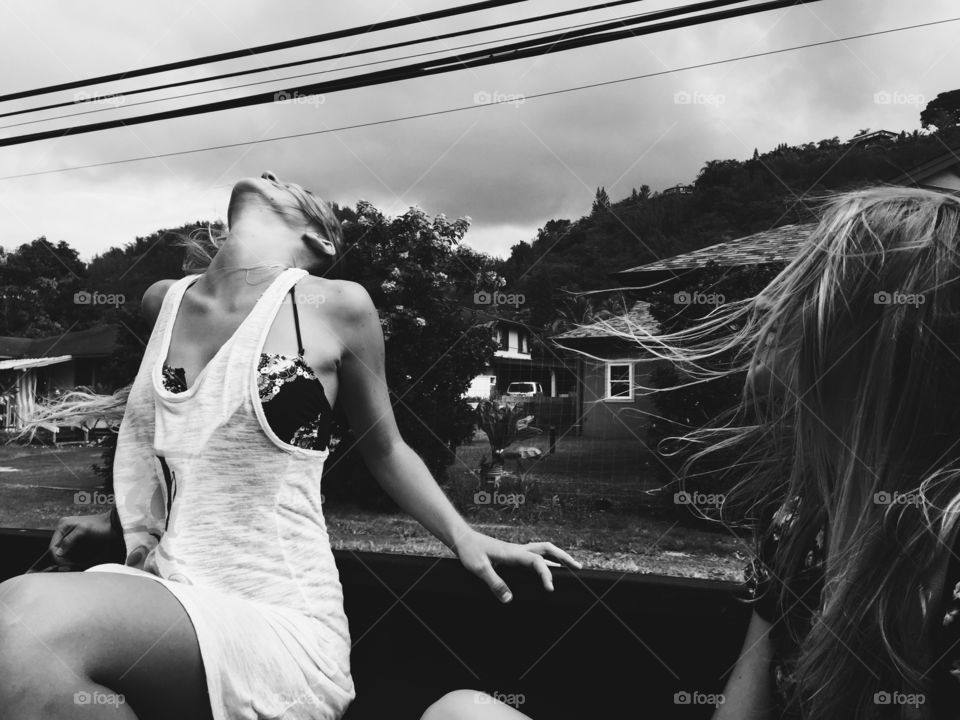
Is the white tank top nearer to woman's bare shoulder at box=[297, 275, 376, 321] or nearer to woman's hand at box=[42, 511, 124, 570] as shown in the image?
woman's bare shoulder at box=[297, 275, 376, 321]

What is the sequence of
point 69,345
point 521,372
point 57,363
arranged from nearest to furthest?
point 521,372, point 57,363, point 69,345

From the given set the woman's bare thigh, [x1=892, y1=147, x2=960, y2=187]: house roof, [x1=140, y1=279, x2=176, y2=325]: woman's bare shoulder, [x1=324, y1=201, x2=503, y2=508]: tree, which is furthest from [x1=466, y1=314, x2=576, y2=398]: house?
the woman's bare thigh

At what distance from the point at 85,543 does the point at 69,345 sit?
111 feet

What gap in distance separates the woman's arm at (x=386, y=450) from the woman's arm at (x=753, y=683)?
1.56 feet

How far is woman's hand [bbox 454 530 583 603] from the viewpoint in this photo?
1455 mm

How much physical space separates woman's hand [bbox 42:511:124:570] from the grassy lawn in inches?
165

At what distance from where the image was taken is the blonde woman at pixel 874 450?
776 millimetres

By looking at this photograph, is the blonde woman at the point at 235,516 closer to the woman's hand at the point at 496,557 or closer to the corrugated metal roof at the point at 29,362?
the woman's hand at the point at 496,557

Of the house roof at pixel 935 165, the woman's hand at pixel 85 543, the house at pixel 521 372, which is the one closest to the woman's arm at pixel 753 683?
the woman's hand at pixel 85 543

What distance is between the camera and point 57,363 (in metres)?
30.0

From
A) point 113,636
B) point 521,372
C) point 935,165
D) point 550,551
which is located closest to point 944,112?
point 935,165

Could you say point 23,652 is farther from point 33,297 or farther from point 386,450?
point 33,297

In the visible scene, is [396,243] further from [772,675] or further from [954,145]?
[954,145]

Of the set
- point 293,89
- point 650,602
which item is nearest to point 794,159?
point 293,89
